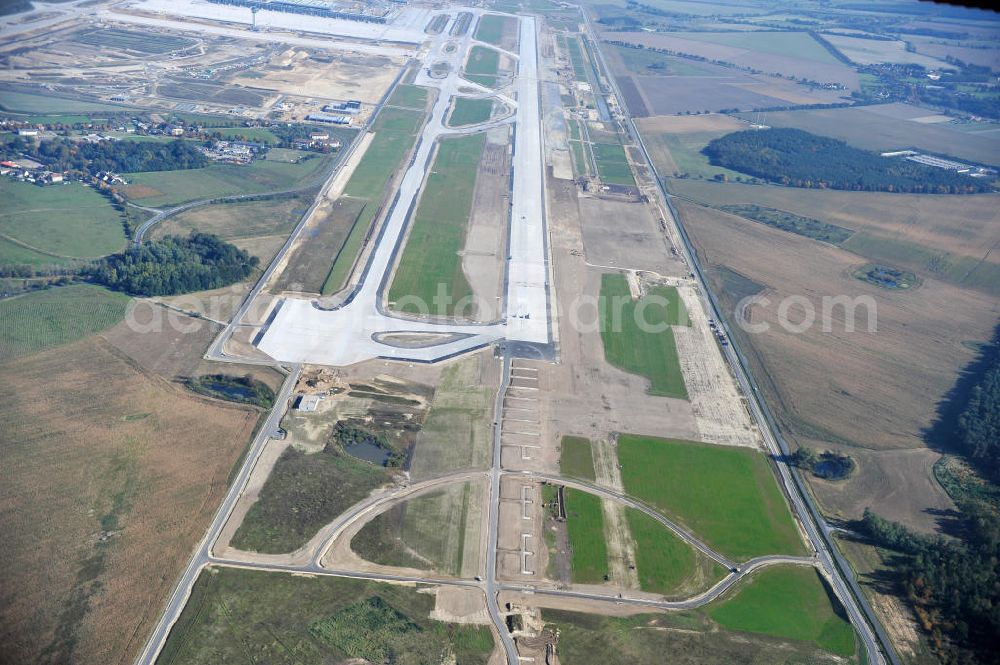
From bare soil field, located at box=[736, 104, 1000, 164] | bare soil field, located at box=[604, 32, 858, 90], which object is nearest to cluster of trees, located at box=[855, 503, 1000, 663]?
bare soil field, located at box=[736, 104, 1000, 164]

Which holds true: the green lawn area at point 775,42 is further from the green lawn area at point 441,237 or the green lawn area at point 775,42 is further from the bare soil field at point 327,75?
the green lawn area at point 441,237

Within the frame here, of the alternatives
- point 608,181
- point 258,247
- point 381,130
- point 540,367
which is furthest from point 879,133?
point 258,247

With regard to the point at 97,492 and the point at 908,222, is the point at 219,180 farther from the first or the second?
the point at 908,222

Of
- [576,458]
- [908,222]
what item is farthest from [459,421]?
[908,222]

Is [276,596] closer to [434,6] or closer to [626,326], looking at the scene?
[626,326]

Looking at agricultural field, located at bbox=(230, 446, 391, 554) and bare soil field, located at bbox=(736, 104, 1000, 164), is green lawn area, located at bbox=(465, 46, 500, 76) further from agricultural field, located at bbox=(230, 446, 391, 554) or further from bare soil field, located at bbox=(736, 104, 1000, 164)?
agricultural field, located at bbox=(230, 446, 391, 554)

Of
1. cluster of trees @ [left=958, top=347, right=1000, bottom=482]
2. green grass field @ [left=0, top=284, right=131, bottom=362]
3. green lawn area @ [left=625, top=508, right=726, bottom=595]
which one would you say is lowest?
green lawn area @ [left=625, top=508, right=726, bottom=595]
